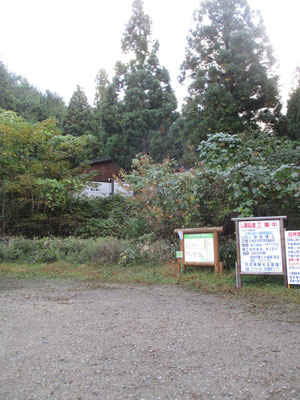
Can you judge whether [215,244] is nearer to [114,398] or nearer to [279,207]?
[279,207]

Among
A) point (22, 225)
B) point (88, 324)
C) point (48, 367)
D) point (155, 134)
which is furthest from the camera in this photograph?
point (155, 134)

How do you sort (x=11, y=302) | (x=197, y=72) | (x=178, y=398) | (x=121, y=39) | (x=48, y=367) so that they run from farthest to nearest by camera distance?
(x=121, y=39) → (x=197, y=72) → (x=11, y=302) → (x=48, y=367) → (x=178, y=398)

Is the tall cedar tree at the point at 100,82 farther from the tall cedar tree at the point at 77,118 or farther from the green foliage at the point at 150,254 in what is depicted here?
the green foliage at the point at 150,254

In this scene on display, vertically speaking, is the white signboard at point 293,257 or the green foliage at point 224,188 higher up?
the green foliage at point 224,188

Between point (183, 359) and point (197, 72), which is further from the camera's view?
point (197, 72)

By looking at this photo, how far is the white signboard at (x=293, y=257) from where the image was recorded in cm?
623

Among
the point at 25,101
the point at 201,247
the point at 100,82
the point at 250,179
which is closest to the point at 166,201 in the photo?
the point at 201,247

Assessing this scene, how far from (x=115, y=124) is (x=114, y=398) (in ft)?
79.4

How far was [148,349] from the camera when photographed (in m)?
3.51

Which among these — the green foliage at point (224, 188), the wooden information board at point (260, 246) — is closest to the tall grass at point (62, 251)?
the green foliage at point (224, 188)

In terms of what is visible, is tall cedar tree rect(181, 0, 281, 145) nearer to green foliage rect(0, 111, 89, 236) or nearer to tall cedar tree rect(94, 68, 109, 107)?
green foliage rect(0, 111, 89, 236)

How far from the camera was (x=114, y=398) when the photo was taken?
8.34 feet

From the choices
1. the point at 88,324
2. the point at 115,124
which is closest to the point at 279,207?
the point at 88,324

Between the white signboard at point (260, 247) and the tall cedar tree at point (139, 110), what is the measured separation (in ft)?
59.0
